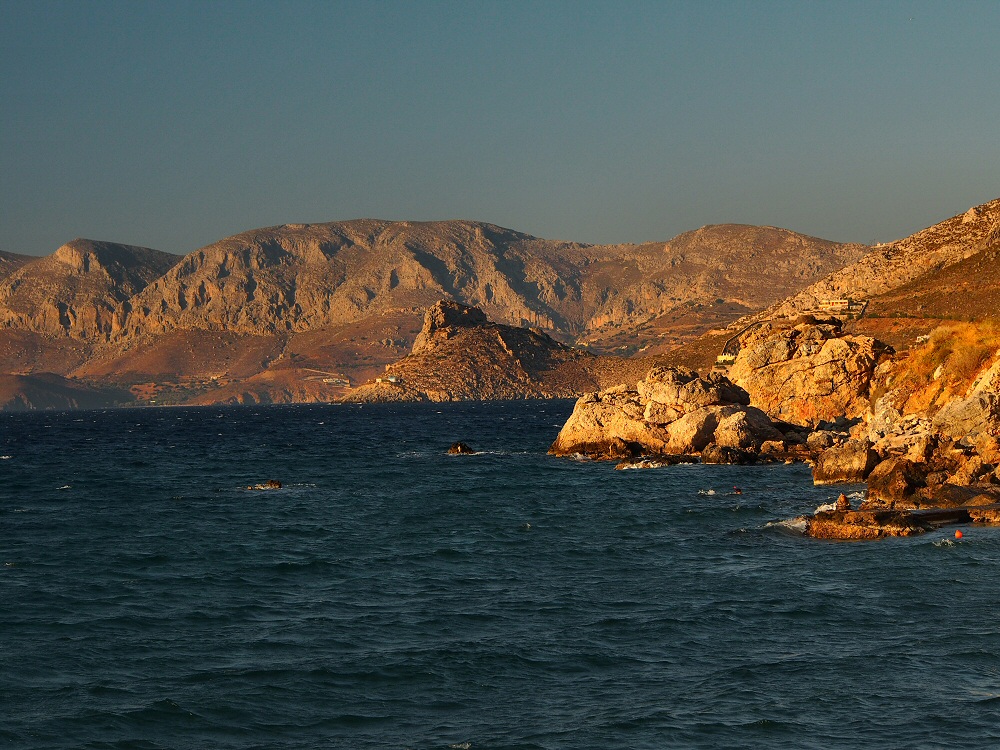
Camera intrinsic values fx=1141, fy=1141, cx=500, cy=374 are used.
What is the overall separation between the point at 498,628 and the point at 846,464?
3397 cm

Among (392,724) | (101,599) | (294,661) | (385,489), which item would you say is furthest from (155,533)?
(392,724)

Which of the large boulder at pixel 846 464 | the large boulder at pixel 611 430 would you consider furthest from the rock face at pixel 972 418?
the large boulder at pixel 611 430

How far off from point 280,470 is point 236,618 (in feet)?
185

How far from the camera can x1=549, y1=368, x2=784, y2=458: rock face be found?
269ft

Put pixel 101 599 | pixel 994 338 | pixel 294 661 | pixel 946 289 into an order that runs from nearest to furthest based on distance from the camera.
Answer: pixel 294 661 < pixel 101 599 < pixel 994 338 < pixel 946 289

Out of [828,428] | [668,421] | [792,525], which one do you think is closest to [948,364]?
[828,428]

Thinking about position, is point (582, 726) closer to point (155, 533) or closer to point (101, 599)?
point (101, 599)

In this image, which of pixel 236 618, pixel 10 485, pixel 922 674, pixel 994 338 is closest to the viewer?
pixel 922 674

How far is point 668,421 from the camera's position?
85.3 m

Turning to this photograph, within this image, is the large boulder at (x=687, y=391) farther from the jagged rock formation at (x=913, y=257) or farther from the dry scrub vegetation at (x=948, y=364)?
the jagged rock formation at (x=913, y=257)

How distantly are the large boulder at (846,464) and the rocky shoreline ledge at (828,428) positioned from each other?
54 millimetres

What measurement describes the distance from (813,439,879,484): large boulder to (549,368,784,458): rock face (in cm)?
1583

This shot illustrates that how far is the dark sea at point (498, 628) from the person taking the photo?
2430cm

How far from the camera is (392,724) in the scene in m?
24.6
